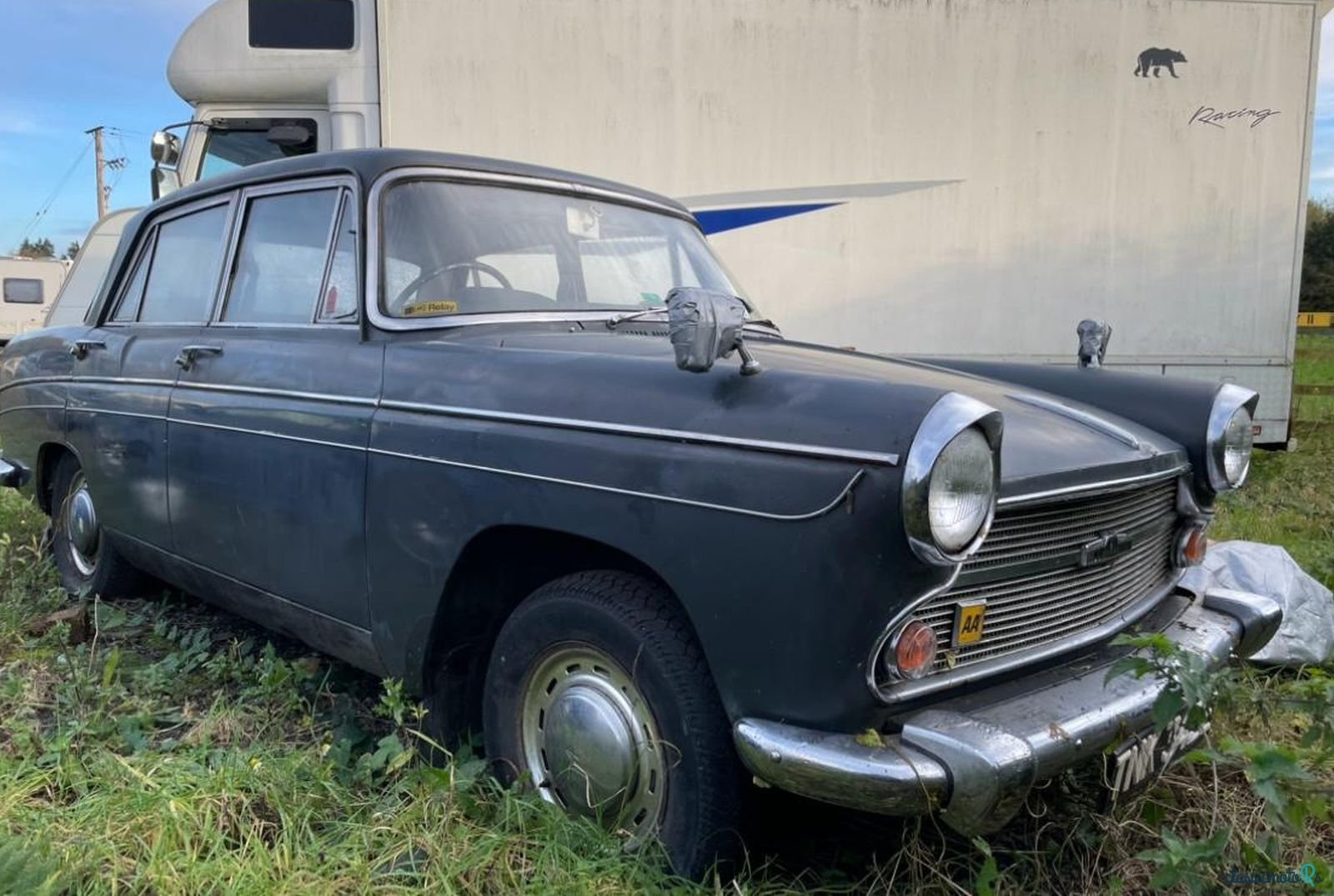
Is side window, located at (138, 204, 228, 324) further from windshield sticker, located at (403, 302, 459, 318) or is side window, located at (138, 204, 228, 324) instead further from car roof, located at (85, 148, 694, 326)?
windshield sticker, located at (403, 302, 459, 318)

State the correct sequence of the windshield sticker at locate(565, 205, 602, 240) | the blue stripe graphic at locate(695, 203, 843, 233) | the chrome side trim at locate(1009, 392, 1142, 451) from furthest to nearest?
the blue stripe graphic at locate(695, 203, 843, 233)
the windshield sticker at locate(565, 205, 602, 240)
the chrome side trim at locate(1009, 392, 1142, 451)

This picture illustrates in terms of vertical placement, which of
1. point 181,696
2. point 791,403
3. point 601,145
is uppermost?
point 601,145

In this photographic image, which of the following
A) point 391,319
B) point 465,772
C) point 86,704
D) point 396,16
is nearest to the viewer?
point 465,772

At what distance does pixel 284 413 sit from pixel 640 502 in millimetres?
1328

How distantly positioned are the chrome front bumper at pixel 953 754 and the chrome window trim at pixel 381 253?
1.39m

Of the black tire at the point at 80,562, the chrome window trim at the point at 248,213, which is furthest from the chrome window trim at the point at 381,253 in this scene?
the black tire at the point at 80,562

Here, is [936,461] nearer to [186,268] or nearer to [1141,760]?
[1141,760]

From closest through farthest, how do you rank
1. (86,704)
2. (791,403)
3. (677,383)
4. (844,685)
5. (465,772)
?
(844,685) < (791,403) < (677,383) < (465,772) < (86,704)

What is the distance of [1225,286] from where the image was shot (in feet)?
23.0

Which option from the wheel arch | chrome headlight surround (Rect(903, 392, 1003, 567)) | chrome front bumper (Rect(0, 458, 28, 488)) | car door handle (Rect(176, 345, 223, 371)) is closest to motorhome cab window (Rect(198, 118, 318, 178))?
chrome front bumper (Rect(0, 458, 28, 488))

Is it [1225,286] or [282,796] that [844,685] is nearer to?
[282,796]

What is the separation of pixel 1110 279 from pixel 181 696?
20.4ft

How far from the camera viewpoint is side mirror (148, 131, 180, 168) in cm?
605

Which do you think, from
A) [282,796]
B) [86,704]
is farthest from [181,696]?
[282,796]
